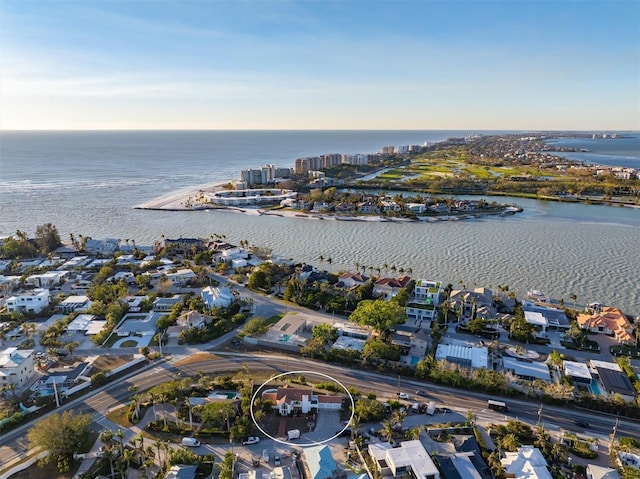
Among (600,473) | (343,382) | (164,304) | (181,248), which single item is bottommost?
(343,382)

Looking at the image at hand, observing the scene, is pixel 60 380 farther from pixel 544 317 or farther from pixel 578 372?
pixel 544 317

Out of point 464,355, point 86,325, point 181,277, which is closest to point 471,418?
point 464,355

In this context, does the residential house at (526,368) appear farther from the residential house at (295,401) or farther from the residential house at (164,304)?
the residential house at (164,304)

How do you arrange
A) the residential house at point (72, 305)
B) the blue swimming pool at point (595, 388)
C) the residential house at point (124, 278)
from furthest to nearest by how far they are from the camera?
the residential house at point (124, 278) → the residential house at point (72, 305) → the blue swimming pool at point (595, 388)

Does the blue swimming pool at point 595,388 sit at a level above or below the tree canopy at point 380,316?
below

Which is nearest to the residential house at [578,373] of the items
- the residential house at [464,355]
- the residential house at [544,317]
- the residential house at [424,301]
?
the residential house at [464,355]

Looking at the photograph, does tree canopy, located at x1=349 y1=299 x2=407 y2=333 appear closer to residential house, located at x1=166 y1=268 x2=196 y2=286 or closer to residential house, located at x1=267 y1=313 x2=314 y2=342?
residential house, located at x1=267 y1=313 x2=314 y2=342

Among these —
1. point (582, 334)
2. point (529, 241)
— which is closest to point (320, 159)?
point (529, 241)
